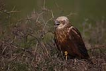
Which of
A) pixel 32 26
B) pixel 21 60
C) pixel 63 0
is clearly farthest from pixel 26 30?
pixel 63 0

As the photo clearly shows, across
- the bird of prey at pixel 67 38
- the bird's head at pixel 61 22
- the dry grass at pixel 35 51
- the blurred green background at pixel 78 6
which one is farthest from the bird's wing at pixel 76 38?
the blurred green background at pixel 78 6

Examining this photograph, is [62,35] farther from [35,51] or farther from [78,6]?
[78,6]

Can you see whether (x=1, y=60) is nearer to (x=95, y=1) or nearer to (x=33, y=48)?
(x=33, y=48)

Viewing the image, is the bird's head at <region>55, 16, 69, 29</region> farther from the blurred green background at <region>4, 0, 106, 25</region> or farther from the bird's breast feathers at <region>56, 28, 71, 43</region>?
the blurred green background at <region>4, 0, 106, 25</region>

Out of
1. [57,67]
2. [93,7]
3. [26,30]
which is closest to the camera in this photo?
[57,67]

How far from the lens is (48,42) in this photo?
33.6ft

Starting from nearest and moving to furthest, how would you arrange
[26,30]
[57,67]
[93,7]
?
[57,67], [26,30], [93,7]

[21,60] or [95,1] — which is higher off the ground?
[95,1]

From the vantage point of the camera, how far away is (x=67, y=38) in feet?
30.8

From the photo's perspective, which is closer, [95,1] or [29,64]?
[29,64]

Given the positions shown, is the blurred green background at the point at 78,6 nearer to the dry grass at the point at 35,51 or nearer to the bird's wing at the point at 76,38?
the dry grass at the point at 35,51

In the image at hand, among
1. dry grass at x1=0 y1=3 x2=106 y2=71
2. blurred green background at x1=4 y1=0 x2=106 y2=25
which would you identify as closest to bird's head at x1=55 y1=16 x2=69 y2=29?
dry grass at x1=0 y1=3 x2=106 y2=71

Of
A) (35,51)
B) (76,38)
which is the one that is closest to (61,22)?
(76,38)

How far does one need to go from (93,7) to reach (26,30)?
9108 mm
